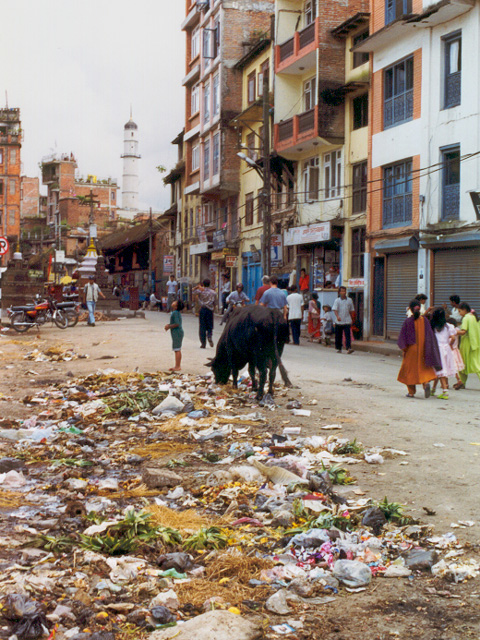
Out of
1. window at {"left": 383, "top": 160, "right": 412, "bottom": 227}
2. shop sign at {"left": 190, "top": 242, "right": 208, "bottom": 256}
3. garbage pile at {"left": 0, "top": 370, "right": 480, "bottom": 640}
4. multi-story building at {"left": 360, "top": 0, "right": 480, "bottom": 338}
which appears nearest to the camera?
garbage pile at {"left": 0, "top": 370, "right": 480, "bottom": 640}

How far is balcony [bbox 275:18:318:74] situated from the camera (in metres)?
30.0

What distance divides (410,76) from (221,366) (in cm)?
1581

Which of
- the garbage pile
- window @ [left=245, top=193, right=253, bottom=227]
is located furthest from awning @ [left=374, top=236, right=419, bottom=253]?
the garbage pile

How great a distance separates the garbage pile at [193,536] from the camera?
4.03m

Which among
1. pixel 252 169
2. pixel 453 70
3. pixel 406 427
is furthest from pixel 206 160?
pixel 406 427

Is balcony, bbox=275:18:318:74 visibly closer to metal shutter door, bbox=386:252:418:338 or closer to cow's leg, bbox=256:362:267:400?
metal shutter door, bbox=386:252:418:338

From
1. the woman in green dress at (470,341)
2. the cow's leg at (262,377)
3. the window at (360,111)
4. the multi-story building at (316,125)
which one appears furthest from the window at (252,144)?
the cow's leg at (262,377)

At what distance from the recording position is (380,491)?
632 centimetres

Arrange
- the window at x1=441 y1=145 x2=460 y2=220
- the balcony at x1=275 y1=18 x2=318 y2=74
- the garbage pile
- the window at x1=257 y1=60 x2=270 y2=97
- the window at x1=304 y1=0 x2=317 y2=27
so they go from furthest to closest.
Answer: the window at x1=257 y1=60 x2=270 y2=97 < the window at x1=304 y1=0 x2=317 y2=27 < the balcony at x1=275 y1=18 x2=318 y2=74 < the window at x1=441 y1=145 x2=460 y2=220 < the garbage pile

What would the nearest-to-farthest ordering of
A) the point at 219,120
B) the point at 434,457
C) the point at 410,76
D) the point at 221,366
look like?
the point at 434,457, the point at 221,366, the point at 410,76, the point at 219,120

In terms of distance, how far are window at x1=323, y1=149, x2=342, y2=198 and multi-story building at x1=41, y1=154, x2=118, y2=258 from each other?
56.7m

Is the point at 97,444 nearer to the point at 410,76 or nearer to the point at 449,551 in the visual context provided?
the point at 449,551

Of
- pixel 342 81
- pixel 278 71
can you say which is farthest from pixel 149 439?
pixel 278 71

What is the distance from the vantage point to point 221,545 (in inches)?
199
